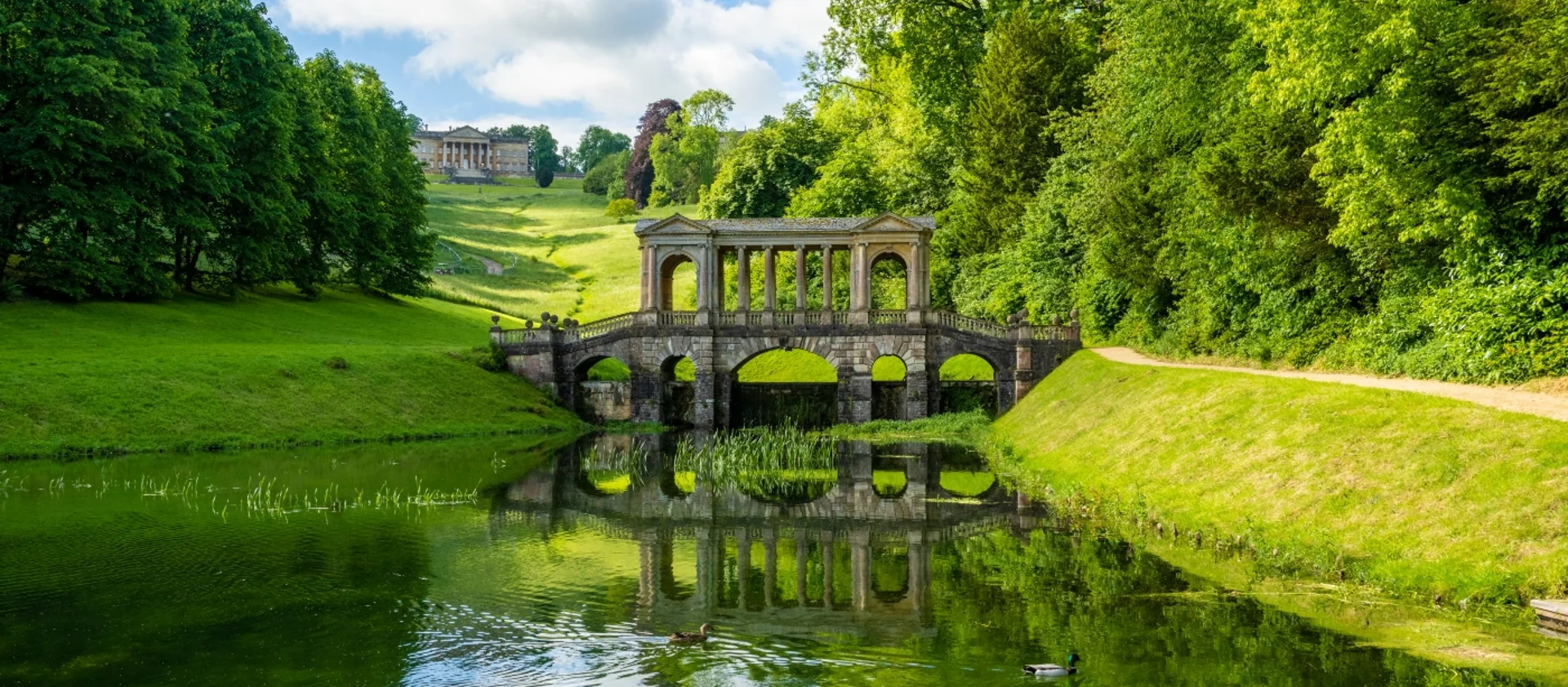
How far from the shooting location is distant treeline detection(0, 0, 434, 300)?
5084 cm

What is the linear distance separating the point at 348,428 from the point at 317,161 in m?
29.5

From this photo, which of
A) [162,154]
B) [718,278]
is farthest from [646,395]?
[162,154]

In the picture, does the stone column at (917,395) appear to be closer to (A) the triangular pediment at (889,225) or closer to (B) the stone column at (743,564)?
(A) the triangular pediment at (889,225)

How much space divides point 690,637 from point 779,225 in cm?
4294

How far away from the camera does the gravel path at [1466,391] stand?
74.5 feet

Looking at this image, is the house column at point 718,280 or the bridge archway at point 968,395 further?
the house column at point 718,280

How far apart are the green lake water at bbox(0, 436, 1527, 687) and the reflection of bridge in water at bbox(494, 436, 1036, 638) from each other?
0.11 metres

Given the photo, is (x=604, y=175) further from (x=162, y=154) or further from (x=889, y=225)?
(x=889, y=225)

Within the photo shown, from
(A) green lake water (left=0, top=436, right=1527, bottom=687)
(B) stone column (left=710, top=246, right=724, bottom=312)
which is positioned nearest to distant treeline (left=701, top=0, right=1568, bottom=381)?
(A) green lake water (left=0, top=436, right=1527, bottom=687)

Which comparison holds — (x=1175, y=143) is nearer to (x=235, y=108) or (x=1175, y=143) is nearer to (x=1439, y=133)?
(x=1439, y=133)

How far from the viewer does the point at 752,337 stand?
2292 inches

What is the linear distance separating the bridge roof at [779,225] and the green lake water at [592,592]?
25.2 metres

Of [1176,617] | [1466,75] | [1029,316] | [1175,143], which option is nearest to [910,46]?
[1029,316]

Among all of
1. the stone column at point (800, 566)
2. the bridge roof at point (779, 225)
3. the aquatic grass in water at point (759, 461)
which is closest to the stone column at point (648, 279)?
the bridge roof at point (779, 225)
